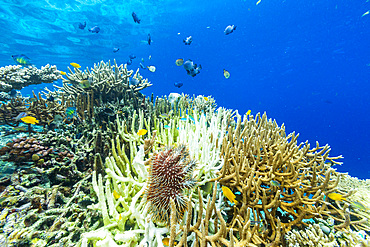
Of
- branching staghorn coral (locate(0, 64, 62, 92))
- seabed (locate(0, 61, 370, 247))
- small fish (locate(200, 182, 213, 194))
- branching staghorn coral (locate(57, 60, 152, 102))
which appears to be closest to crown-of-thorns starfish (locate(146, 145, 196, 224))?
seabed (locate(0, 61, 370, 247))

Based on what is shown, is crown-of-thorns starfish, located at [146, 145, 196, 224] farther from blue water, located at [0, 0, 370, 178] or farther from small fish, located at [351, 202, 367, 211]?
blue water, located at [0, 0, 370, 178]

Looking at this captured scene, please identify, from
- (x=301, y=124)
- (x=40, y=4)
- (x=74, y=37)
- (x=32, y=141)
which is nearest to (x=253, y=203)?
(x=32, y=141)

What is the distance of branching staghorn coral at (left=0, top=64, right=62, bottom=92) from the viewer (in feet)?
19.8

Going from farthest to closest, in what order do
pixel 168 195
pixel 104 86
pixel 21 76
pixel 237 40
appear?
pixel 237 40, pixel 21 76, pixel 104 86, pixel 168 195

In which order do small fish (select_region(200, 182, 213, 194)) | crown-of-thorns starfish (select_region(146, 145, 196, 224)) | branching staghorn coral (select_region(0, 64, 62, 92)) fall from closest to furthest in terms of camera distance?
crown-of-thorns starfish (select_region(146, 145, 196, 224)), small fish (select_region(200, 182, 213, 194)), branching staghorn coral (select_region(0, 64, 62, 92))

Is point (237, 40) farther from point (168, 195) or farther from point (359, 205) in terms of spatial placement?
point (168, 195)

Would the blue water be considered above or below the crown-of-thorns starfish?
above

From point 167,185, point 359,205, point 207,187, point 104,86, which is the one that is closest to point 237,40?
point 104,86

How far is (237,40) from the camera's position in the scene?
49656 millimetres

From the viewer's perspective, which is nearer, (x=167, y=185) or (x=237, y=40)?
(x=167, y=185)

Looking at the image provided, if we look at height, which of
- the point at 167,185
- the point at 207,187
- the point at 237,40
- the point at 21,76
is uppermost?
the point at 237,40

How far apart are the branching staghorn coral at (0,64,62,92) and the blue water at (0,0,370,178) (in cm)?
904

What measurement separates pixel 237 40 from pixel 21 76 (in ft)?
180

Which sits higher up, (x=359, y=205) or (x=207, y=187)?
(x=207, y=187)
